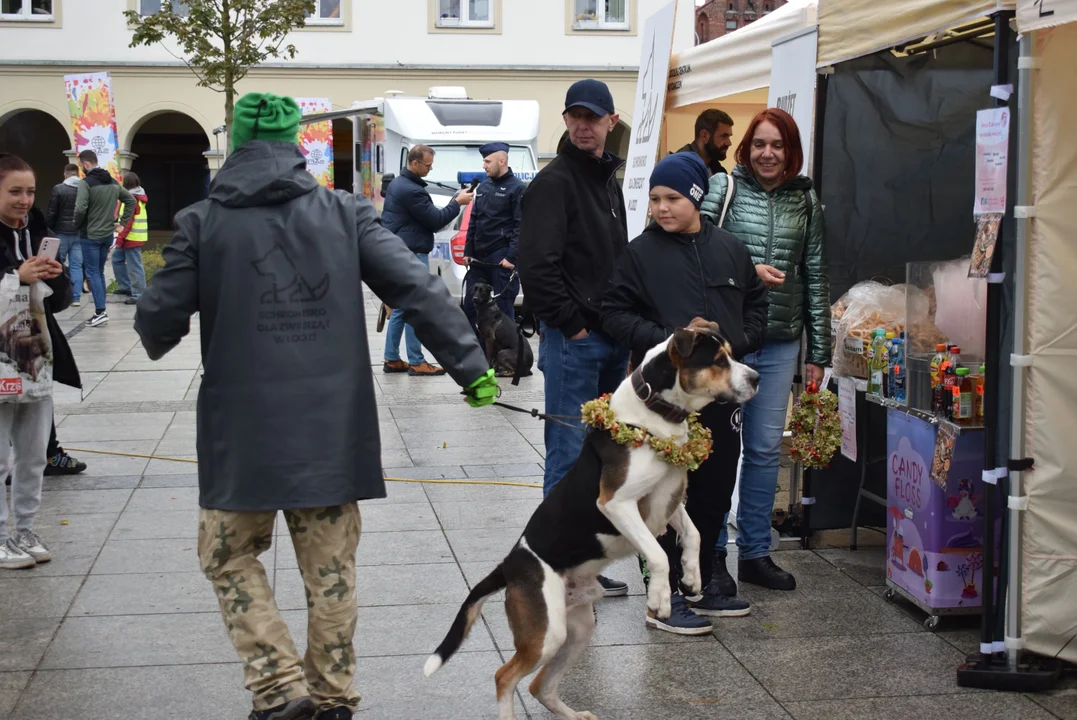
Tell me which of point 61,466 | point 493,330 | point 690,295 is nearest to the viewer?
point 690,295

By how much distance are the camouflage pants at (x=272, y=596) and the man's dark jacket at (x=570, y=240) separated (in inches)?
61.5

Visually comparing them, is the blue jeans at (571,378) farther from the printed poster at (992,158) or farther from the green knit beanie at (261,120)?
the green knit beanie at (261,120)

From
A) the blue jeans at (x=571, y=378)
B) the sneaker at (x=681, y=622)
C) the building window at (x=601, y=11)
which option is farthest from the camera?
the building window at (x=601, y=11)

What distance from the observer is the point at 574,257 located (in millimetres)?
5105

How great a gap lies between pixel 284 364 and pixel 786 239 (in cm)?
257

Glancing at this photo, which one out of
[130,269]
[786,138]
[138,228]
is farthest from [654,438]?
[130,269]

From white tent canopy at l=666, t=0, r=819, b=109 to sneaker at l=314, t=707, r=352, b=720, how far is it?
4.16m

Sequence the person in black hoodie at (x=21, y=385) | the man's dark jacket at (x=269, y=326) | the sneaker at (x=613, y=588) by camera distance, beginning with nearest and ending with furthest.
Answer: the man's dark jacket at (x=269, y=326) < the sneaker at (x=613, y=588) < the person in black hoodie at (x=21, y=385)

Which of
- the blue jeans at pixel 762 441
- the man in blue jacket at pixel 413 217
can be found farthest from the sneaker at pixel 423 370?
the blue jeans at pixel 762 441

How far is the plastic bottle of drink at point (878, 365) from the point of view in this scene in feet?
18.5

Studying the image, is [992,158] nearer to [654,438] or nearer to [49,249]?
[654,438]

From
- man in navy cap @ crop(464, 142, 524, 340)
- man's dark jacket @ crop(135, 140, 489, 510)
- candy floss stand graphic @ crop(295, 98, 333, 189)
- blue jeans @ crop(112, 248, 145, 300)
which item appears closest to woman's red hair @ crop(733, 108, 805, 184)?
man's dark jacket @ crop(135, 140, 489, 510)

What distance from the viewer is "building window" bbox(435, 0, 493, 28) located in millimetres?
34406

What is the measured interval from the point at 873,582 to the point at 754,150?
201 cm
